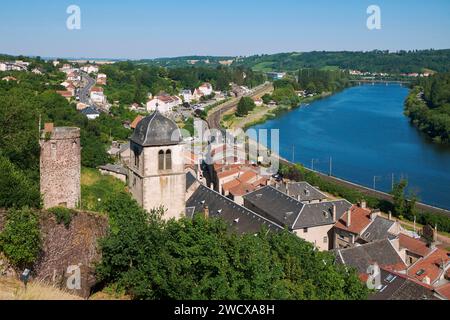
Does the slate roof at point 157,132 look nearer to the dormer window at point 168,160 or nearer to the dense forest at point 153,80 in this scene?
the dormer window at point 168,160

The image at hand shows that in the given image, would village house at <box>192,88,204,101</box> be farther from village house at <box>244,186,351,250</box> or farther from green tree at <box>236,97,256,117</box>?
village house at <box>244,186,351,250</box>

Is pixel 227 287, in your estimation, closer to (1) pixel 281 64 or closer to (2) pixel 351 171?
(2) pixel 351 171

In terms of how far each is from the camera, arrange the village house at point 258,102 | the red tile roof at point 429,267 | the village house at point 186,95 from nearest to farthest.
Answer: the red tile roof at point 429,267, the village house at point 186,95, the village house at point 258,102

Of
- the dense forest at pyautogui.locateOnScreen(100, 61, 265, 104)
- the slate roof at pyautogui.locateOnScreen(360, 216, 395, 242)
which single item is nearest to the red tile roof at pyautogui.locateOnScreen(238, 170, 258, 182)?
the slate roof at pyautogui.locateOnScreen(360, 216, 395, 242)

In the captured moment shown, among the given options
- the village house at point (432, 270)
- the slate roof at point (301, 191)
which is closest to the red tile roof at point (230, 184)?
the slate roof at point (301, 191)

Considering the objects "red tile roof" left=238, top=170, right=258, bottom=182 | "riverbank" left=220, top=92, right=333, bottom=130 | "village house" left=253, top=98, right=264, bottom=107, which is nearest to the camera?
"red tile roof" left=238, top=170, right=258, bottom=182

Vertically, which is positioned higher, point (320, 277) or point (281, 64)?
point (281, 64)
